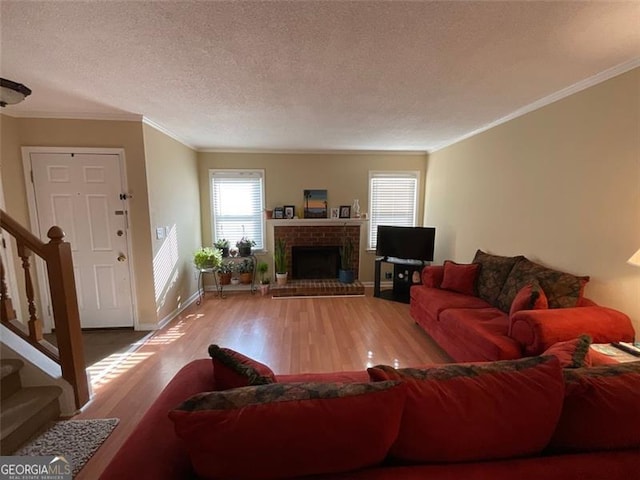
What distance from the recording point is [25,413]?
178cm

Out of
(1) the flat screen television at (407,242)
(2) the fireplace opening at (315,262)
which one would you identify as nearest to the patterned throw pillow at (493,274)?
(1) the flat screen television at (407,242)

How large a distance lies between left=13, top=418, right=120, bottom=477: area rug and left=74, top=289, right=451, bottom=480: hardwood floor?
0.18ft

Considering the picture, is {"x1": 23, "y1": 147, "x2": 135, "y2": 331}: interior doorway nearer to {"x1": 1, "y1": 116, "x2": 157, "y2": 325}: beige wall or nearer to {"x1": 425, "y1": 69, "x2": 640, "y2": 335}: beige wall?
{"x1": 1, "y1": 116, "x2": 157, "y2": 325}: beige wall

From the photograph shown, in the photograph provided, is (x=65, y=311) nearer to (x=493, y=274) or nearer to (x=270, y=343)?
(x=270, y=343)

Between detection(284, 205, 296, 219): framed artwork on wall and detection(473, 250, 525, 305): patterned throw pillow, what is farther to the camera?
detection(284, 205, 296, 219): framed artwork on wall

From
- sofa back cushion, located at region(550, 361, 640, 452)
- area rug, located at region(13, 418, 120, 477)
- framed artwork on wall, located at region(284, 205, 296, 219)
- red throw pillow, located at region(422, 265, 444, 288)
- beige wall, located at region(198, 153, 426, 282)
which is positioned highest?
beige wall, located at region(198, 153, 426, 282)

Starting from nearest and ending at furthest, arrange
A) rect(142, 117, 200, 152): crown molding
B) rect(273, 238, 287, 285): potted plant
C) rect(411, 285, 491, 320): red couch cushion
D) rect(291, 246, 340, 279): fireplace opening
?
rect(411, 285, 491, 320): red couch cushion, rect(142, 117, 200, 152): crown molding, rect(273, 238, 287, 285): potted plant, rect(291, 246, 340, 279): fireplace opening

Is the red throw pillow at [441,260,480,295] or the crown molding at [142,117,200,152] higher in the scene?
the crown molding at [142,117,200,152]

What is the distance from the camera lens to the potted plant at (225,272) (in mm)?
4746

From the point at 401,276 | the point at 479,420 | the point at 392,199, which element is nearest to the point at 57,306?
the point at 479,420

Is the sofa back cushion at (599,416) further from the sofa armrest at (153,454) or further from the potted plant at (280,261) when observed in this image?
the potted plant at (280,261)

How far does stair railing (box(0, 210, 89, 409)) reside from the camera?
1.92m

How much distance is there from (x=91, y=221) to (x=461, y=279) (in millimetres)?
4150

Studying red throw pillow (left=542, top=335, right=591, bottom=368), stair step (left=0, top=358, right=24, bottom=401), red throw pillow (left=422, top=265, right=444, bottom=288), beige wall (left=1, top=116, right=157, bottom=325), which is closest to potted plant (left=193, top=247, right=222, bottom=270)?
beige wall (left=1, top=116, right=157, bottom=325)
